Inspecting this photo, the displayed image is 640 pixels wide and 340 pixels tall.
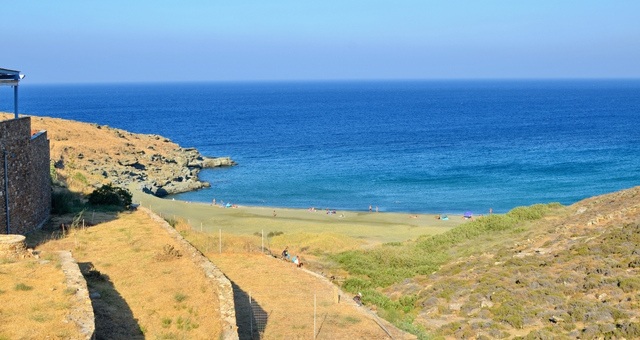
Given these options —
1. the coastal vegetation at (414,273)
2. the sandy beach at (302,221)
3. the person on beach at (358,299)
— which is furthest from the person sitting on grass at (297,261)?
the sandy beach at (302,221)

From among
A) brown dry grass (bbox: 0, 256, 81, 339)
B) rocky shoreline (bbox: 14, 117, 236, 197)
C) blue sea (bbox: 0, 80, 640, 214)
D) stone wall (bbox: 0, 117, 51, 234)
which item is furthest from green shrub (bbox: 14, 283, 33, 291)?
blue sea (bbox: 0, 80, 640, 214)

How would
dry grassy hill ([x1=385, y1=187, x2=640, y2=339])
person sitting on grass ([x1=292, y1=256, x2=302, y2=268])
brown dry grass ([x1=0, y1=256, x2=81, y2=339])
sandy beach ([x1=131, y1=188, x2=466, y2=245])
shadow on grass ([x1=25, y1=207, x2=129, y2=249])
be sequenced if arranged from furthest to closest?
sandy beach ([x1=131, y1=188, x2=466, y2=245])
person sitting on grass ([x1=292, y1=256, x2=302, y2=268])
shadow on grass ([x1=25, y1=207, x2=129, y2=249])
dry grassy hill ([x1=385, y1=187, x2=640, y2=339])
brown dry grass ([x1=0, y1=256, x2=81, y2=339])

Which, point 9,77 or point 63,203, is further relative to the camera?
point 63,203

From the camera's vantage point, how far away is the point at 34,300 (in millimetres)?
14188

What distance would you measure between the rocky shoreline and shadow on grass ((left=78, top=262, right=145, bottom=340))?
33.1 meters

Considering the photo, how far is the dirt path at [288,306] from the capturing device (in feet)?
56.7

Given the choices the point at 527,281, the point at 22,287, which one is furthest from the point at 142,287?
the point at 527,281

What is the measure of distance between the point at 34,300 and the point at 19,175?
31.5 feet

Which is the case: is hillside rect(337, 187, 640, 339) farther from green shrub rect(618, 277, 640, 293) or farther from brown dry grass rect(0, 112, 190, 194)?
brown dry grass rect(0, 112, 190, 194)

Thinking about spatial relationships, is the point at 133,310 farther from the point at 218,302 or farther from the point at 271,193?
the point at 271,193

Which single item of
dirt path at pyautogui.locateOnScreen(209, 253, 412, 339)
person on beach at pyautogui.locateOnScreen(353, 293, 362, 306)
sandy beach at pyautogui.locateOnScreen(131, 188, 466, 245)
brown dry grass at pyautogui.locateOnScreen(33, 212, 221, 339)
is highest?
brown dry grass at pyautogui.locateOnScreen(33, 212, 221, 339)

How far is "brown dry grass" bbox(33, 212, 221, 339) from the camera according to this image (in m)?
15.2

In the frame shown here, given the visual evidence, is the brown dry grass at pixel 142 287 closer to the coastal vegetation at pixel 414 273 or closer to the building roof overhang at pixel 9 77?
the coastal vegetation at pixel 414 273

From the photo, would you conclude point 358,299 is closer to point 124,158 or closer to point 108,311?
point 108,311
